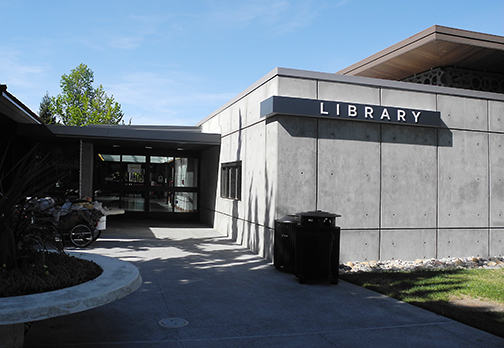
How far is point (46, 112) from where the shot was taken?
6344cm

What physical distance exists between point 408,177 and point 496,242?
337 cm

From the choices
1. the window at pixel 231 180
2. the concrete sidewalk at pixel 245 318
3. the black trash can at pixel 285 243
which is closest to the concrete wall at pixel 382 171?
the window at pixel 231 180

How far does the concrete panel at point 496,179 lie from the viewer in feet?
38.8

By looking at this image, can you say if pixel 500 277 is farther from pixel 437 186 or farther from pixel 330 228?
pixel 330 228

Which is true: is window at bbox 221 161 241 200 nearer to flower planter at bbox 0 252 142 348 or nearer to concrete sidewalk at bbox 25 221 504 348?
concrete sidewalk at bbox 25 221 504 348

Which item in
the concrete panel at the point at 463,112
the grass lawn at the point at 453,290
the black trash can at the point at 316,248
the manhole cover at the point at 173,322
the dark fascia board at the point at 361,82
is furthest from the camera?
the concrete panel at the point at 463,112

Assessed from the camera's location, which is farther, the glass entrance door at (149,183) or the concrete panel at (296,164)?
the glass entrance door at (149,183)

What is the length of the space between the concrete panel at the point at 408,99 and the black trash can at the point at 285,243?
419 cm

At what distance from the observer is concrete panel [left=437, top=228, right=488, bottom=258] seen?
36.8ft

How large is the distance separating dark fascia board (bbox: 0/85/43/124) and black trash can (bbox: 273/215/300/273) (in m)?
7.51

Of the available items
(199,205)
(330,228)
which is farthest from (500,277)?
(199,205)

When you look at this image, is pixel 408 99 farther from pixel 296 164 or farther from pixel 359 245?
pixel 359 245

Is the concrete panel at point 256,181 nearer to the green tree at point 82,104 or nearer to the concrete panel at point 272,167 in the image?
the concrete panel at point 272,167

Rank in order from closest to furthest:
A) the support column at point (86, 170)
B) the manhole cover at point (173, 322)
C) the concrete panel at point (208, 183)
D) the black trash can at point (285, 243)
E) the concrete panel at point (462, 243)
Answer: the manhole cover at point (173, 322) < the black trash can at point (285, 243) < the concrete panel at point (462, 243) < the concrete panel at point (208, 183) < the support column at point (86, 170)
